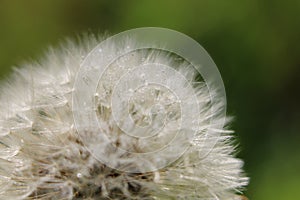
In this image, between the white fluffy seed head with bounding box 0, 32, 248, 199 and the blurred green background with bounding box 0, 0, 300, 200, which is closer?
the white fluffy seed head with bounding box 0, 32, 248, 199

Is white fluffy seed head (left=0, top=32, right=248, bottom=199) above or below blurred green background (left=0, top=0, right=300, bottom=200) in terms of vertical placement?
below

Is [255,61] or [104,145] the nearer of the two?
[104,145]

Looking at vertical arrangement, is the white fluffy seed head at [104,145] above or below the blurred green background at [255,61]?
below

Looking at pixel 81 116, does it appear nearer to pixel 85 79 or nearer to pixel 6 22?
pixel 85 79

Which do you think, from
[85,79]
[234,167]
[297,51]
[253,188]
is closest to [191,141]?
[234,167]
